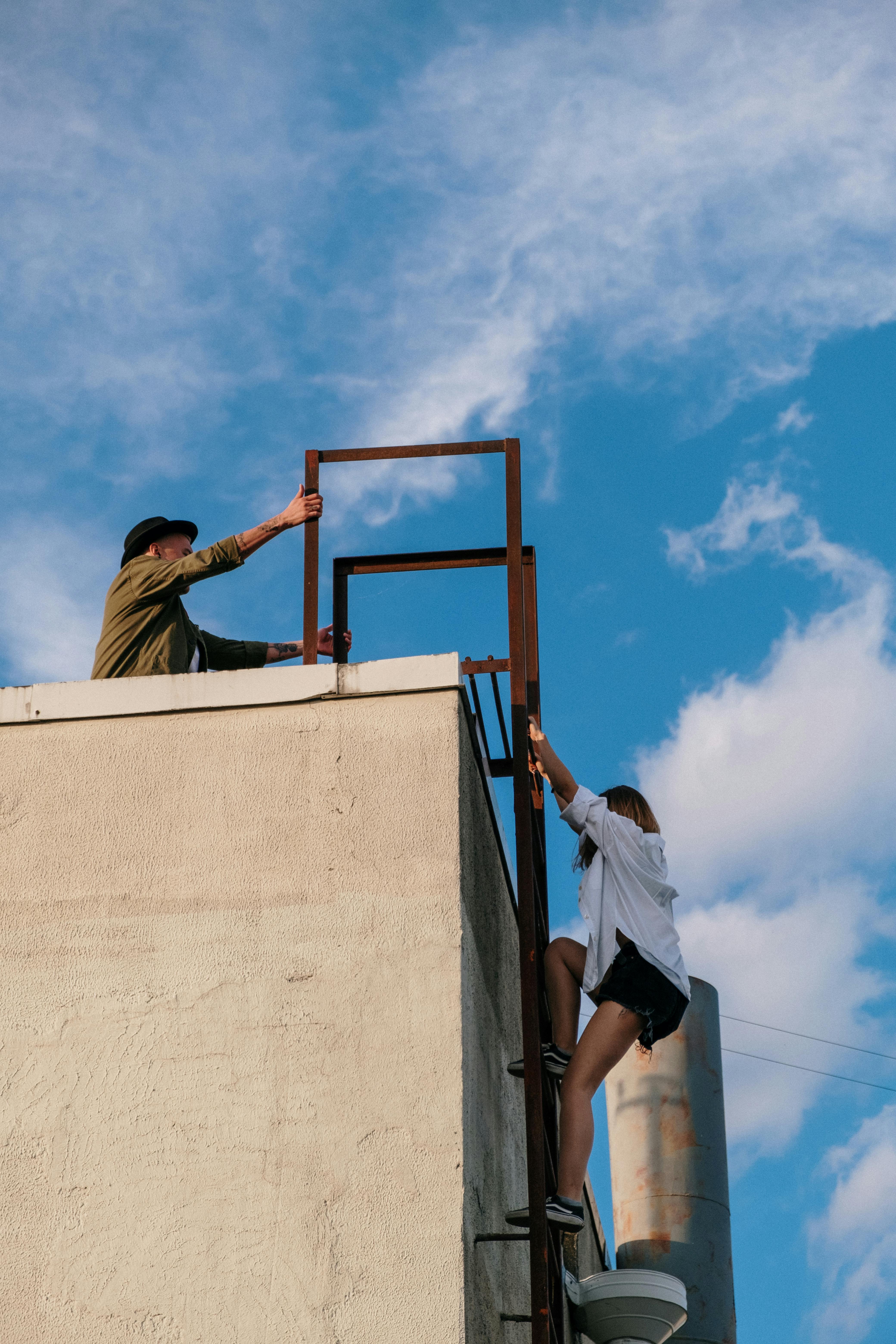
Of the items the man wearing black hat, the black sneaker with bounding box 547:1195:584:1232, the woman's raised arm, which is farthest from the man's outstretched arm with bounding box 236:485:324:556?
the black sneaker with bounding box 547:1195:584:1232

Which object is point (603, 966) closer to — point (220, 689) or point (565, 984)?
point (565, 984)

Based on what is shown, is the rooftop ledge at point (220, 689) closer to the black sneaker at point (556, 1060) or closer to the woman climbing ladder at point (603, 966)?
the woman climbing ladder at point (603, 966)

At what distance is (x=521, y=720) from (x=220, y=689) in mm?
1203

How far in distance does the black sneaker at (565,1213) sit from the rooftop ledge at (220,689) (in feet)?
6.18

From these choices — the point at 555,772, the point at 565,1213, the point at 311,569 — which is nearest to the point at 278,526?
the point at 311,569

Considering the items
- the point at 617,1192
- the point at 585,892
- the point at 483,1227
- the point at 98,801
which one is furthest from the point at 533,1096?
the point at 617,1192

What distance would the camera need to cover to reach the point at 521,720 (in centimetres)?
599

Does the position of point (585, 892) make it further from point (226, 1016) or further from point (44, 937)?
point (44, 937)

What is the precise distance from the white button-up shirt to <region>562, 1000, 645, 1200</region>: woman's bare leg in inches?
6.4

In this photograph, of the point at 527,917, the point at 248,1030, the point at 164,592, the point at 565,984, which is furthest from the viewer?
the point at 164,592

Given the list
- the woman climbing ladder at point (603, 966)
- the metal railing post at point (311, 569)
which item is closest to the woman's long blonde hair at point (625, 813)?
the woman climbing ladder at point (603, 966)

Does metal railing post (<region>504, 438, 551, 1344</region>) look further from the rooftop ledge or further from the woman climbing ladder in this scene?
A: the rooftop ledge

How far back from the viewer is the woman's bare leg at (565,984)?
5.94m

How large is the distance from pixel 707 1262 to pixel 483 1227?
269 inches
